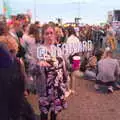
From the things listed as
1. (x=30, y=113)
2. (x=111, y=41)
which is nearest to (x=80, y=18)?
(x=111, y=41)

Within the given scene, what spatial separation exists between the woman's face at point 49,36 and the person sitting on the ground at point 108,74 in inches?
157

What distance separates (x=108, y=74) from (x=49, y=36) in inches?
161

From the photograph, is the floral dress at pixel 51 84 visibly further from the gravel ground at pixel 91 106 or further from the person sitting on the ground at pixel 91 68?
the person sitting on the ground at pixel 91 68

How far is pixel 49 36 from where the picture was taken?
18.3 ft

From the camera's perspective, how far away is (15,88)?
3.64 metres

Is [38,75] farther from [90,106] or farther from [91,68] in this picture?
[91,68]

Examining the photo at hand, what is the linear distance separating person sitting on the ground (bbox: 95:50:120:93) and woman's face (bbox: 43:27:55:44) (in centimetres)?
398

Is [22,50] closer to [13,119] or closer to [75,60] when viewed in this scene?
[75,60]

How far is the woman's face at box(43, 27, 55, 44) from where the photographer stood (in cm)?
557

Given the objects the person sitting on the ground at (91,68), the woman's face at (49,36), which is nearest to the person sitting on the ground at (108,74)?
the person sitting on the ground at (91,68)

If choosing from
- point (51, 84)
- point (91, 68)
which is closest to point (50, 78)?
point (51, 84)

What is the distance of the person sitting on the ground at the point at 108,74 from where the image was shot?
30.7ft

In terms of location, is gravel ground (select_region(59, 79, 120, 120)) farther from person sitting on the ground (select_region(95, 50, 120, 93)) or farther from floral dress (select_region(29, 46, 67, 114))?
floral dress (select_region(29, 46, 67, 114))

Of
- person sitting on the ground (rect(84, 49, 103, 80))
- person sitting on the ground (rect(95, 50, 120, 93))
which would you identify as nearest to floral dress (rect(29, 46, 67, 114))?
person sitting on the ground (rect(95, 50, 120, 93))
